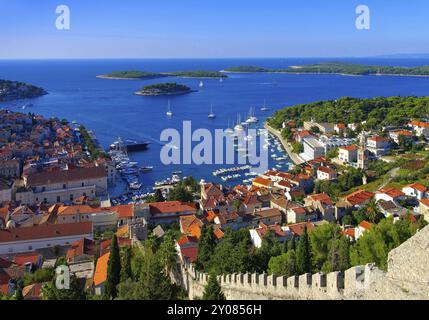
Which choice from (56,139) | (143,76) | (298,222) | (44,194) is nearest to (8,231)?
(44,194)

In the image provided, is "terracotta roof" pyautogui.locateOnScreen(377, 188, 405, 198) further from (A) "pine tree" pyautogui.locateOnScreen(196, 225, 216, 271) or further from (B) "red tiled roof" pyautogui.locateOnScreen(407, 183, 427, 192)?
(A) "pine tree" pyautogui.locateOnScreen(196, 225, 216, 271)

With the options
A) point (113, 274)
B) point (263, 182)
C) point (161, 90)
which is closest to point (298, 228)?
point (113, 274)

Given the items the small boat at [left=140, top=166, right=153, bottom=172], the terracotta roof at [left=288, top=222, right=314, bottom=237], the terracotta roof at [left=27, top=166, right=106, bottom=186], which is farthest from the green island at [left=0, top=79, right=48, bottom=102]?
the terracotta roof at [left=288, top=222, right=314, bottom=237]

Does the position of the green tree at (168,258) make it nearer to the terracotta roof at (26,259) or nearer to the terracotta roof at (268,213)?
the terracotta roof at (26,259)

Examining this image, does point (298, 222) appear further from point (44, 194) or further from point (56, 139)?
point (56, 139)

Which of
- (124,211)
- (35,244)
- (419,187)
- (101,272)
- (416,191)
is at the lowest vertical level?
(35,244)

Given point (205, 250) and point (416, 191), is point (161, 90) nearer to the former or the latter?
point (416, 191)

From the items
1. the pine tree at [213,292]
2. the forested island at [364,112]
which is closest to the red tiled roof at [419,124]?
the forested island at [364,112]

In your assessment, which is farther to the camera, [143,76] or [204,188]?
[143,76]
